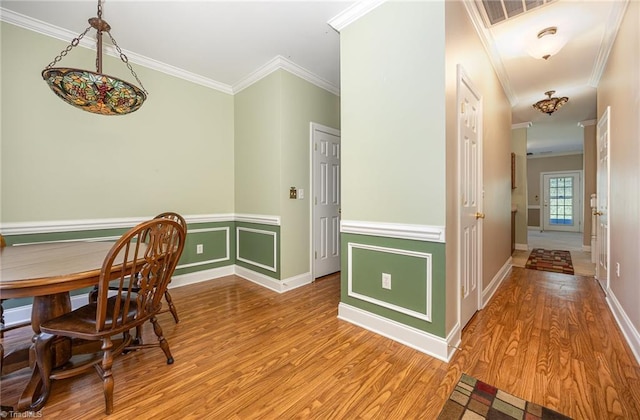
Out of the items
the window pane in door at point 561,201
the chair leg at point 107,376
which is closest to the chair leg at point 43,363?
the chair leg at point 107,376

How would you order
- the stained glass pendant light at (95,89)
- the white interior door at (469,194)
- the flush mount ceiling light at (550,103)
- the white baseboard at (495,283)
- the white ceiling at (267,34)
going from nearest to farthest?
the stained glass pendant light at (95,89)
the white interior door at (469,194)
the white ceiling at (267,34)
the white baseboard at (495,283)
the flush mount ceiling light at (550,103)

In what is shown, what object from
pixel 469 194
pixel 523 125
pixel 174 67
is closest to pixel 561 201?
pixel 523 125

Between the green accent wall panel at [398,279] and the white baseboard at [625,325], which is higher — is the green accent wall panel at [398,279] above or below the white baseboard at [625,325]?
above

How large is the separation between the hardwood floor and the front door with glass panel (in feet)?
25.7

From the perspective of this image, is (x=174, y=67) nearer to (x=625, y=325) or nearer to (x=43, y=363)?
(x=43, y=363)

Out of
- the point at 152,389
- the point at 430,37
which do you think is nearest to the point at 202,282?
the point at 152,389

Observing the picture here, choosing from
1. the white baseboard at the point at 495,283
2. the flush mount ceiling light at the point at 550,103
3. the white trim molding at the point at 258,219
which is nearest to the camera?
the white baseboard at the point at 495,283

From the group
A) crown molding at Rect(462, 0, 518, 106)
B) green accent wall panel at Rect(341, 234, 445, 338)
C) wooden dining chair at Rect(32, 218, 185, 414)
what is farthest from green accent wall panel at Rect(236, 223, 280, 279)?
crown molding at Rect(462, 0, 518, 106)

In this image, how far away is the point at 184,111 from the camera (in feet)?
10.5

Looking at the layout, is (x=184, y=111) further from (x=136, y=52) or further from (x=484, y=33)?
(x=484, y=33)

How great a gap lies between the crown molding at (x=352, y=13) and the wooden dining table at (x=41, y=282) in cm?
245

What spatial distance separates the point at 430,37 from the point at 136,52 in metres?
2.92

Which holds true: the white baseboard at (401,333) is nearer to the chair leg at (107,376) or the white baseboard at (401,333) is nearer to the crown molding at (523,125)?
the chair leg at (107,376)

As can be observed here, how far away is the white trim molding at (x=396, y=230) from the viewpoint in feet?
5.61
